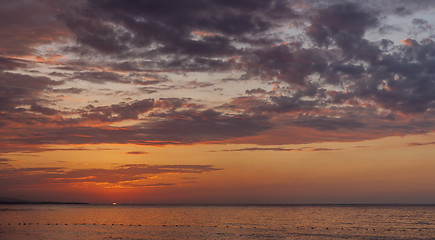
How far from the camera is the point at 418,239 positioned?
103 meters

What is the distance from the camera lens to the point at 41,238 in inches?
3917

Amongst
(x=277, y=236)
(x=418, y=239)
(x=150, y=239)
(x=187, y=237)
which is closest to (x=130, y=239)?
(x=150, y=239)

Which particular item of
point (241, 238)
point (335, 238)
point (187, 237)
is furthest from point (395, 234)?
point (187, 237)

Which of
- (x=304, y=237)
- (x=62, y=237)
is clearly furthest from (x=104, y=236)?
(x=304, y=237)

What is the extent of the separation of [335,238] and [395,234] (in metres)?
21.9

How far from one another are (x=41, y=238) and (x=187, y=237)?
112 ft

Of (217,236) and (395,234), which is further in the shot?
(395,234)

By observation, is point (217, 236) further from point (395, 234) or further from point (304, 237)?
point (395, 234)

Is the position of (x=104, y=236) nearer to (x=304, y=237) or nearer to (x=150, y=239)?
(x=150, y=239)

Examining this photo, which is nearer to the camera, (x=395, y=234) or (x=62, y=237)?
(x=62, y=237)

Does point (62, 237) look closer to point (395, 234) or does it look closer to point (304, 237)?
point (304, 237)

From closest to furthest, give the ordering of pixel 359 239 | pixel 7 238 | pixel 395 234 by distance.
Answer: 1. pixel 7 238
2. pixel 359 239
3. pixel 395 234

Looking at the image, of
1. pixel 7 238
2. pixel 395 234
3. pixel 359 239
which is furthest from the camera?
pixel 395 234

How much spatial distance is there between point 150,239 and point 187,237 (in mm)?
9529
